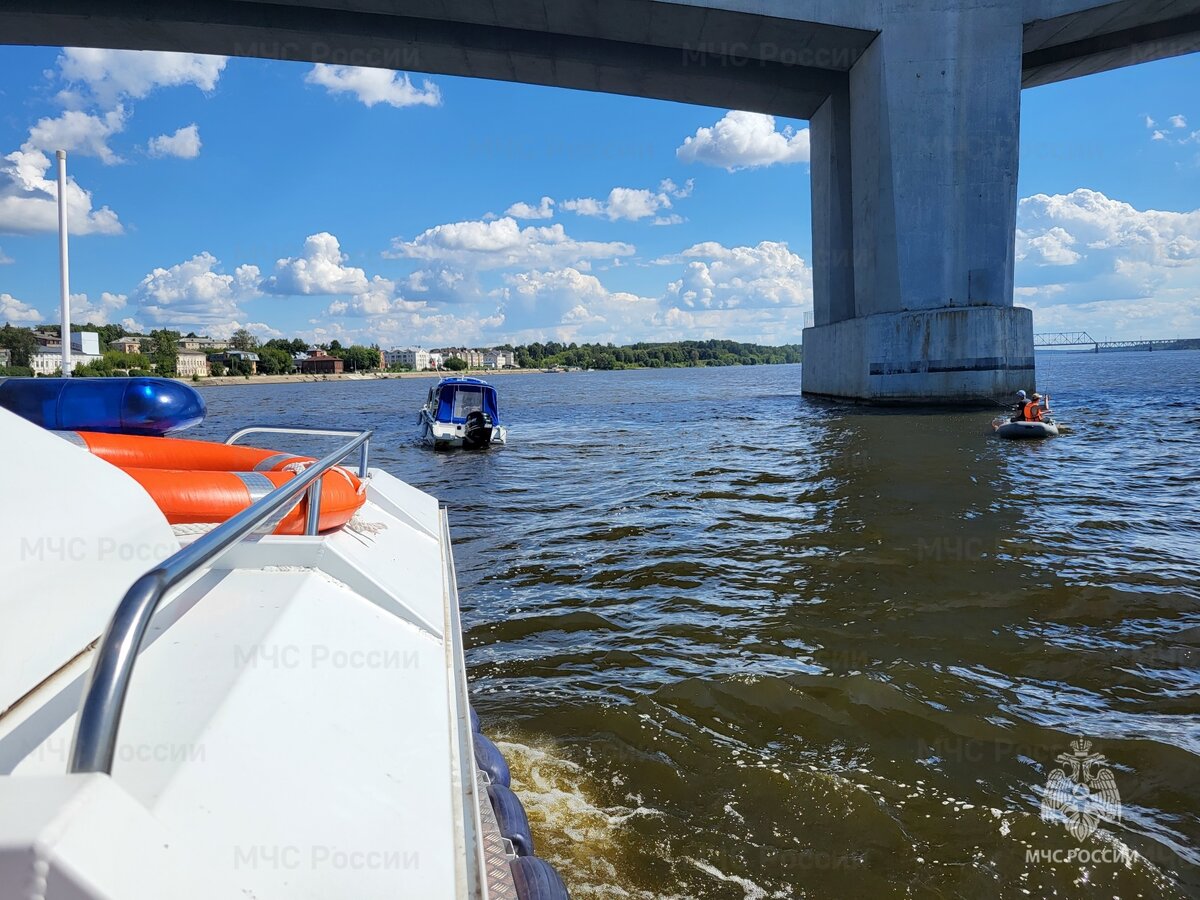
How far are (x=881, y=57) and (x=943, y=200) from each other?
194 inches

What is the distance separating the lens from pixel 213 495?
3.01 meters

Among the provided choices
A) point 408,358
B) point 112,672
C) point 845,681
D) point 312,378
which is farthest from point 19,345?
point 408,358

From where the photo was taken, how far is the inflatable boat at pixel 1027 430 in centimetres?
1697

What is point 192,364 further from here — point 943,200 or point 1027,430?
point 1027,430

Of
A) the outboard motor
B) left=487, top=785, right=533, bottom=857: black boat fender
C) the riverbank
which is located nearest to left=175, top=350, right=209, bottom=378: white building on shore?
the riverbank

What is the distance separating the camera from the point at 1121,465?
1321cm

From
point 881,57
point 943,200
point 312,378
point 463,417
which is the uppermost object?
point 881,57

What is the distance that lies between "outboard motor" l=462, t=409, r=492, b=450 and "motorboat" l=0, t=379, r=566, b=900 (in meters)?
16.7

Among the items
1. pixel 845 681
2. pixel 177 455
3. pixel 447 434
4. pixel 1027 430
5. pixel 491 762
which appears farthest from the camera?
pixel 447 434

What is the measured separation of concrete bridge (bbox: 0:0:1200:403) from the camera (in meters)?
23.2

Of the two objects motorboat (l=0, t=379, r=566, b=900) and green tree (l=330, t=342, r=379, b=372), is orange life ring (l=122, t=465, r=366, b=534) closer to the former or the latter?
motorboat (l=0, t=379, r=566, b=900)

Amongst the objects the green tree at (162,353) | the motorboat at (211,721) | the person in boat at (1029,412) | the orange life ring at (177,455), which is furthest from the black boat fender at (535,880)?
the green tree at (162,353)

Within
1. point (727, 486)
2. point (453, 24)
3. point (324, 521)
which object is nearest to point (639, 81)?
point (453, 24)

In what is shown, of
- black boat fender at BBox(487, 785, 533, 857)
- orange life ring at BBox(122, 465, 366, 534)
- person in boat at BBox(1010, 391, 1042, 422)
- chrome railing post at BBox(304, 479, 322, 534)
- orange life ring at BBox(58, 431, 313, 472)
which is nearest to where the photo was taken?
black boat fender at BBox(487, 785, 533, 857)
